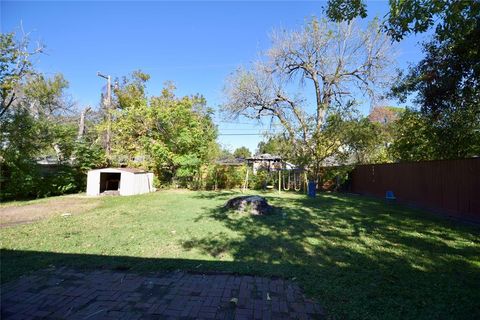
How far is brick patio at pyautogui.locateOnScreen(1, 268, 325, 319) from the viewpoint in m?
2.64

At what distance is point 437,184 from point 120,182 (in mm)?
12980

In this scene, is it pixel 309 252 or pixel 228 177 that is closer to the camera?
pixel 309 252

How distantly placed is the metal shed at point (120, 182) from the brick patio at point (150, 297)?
33.1ft

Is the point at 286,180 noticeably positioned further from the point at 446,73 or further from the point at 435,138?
the point at 446,73

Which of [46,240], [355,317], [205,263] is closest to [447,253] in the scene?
[355,317]

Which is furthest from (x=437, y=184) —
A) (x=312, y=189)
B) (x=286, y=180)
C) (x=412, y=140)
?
(x=286, y=180)

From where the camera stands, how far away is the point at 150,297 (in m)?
2.94

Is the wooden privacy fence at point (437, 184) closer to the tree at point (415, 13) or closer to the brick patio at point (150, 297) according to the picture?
the tree at point (415, 13)

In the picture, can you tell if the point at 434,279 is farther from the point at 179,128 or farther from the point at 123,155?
the point at 123,155

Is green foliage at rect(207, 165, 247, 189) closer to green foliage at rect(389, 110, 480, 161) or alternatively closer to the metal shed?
the metal shed

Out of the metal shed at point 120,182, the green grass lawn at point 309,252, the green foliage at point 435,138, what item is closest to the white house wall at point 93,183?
the metal shed at point 120,182

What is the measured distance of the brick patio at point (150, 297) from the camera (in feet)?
8.68

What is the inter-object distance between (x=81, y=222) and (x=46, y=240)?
162cm

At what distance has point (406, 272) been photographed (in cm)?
368
